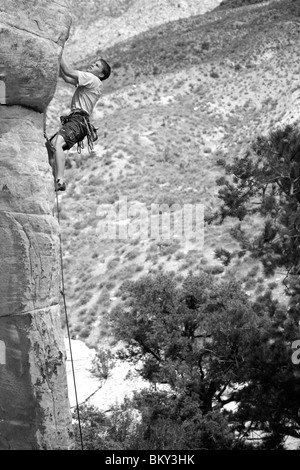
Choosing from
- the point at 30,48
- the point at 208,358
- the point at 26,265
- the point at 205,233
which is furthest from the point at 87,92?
the point at 205,233

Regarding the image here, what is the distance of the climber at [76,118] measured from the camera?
7164mm

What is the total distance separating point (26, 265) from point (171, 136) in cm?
3338

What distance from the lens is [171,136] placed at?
39.3 metres

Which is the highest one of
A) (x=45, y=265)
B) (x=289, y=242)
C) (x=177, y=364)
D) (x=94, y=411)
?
(x=45, y=265)

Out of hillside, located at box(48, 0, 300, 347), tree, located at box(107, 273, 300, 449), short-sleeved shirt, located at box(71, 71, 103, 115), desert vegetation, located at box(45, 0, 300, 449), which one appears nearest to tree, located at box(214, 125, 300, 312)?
desert vegetation, located at box(45, 0, 300, 449)

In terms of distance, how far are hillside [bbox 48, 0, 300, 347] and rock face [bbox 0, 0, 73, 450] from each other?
1670 centimetres

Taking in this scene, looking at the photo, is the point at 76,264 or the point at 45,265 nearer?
the point at 45,265

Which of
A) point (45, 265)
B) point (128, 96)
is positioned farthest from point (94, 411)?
point (128, 96)

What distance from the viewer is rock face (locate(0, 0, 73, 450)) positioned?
6.39 m

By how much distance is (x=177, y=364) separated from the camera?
53.4 feet

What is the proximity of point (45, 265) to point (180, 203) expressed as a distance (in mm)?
24737

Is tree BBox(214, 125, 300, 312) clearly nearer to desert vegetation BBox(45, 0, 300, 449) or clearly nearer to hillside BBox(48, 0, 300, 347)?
desert vegetation BBox(45, 0, 300, 449)

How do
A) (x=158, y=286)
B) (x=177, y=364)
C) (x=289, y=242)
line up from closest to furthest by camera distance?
1. (x=289, y=242)
2. (x=177, y=364)
3. (x=158, y=286)

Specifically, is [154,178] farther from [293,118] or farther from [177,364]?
[177,364]
